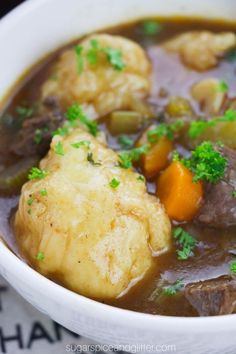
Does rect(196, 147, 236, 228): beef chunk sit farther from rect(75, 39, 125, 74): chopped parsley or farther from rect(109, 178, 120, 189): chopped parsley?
rect(75, 39, 125, 74): chopped parsley

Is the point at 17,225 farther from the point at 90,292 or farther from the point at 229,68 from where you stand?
the point at 229,68

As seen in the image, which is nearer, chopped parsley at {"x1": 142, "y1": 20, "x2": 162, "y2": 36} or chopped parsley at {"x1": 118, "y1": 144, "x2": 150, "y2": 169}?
chopped parsley at {"x1": 118, "y1": 144, "x2": 150, "y2": 169}

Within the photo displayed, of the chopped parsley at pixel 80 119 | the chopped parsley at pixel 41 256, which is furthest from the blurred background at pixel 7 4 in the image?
the chopped parsley at pixel 41 256

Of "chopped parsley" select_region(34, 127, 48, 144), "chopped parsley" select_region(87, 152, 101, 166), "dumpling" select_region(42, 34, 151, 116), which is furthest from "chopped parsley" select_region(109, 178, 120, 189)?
"dumpling" select_region(42, 34, 151, 116)

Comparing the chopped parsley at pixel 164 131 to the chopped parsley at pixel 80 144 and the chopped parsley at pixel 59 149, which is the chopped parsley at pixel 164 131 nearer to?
the chopped parsley at pixel 80 144

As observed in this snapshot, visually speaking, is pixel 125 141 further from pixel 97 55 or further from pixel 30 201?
pixel 30 201
